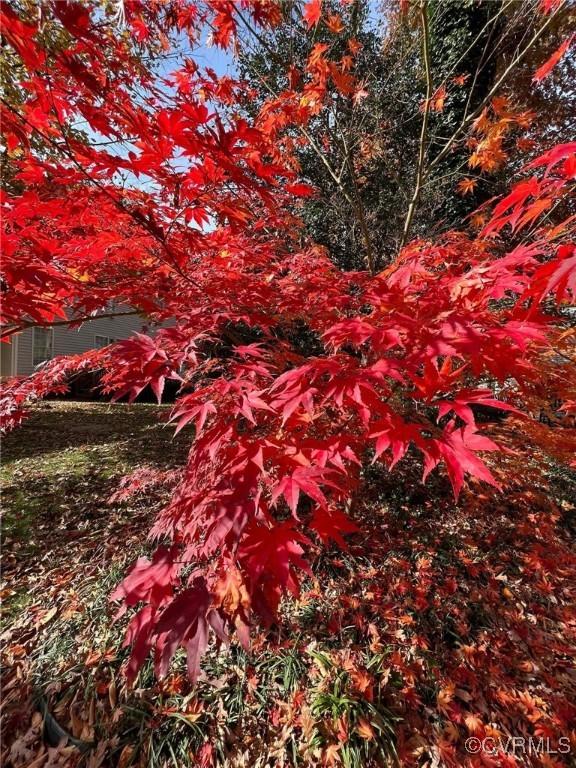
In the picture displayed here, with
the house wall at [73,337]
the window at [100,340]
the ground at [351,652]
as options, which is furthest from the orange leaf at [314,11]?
the window at [100,340]

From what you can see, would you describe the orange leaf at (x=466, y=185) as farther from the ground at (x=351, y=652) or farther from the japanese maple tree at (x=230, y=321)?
the ground at (x=351, y=652)

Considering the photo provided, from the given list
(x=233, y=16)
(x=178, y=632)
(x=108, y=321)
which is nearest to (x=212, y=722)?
(x=178, y=632)

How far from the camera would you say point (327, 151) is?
6.12 metres

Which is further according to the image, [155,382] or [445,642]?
[445,642]

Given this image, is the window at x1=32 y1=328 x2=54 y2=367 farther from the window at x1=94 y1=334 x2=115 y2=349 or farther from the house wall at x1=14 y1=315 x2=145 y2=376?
the window at x1=94 y1=334 x2=115 y2=349

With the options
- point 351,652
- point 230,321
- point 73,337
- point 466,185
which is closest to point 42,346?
point 73,337

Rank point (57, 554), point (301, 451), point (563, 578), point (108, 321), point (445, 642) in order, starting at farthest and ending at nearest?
point (108, 321) < point (57, 554) < point (563, 578) < point (445, 642) < point (301, 451)

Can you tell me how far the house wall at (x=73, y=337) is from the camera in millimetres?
12953

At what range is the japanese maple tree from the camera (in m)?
1.62

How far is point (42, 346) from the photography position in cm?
1373

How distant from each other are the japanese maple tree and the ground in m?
0.52

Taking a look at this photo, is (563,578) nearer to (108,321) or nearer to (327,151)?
(327,151)

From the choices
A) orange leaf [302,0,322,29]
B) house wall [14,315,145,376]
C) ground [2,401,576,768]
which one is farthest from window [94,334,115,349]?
orange leaf [302,0,322,29]

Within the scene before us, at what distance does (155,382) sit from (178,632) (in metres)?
1.14
